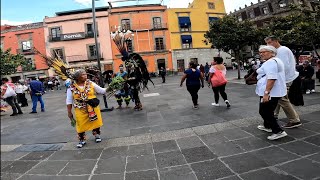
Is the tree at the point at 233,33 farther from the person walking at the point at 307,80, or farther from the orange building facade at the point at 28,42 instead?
the orange building facade at the point at 28,42

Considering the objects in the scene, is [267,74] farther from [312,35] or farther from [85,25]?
[85,25]

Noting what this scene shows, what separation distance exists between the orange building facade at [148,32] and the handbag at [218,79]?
27.9 meters

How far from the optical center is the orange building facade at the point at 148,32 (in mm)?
34938

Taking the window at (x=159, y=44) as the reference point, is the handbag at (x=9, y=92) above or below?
below

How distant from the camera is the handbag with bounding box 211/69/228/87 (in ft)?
23.5

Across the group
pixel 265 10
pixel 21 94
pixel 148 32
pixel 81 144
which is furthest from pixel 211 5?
pixel 81 144

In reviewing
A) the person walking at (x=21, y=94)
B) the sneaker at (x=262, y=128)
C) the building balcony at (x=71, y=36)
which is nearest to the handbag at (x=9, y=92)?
the person walking at (x=21, y=94)

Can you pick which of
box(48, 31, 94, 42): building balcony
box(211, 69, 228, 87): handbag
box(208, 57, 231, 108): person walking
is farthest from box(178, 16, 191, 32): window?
box(211, 69, 228, 87): handbag

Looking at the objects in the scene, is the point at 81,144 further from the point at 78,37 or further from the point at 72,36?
the point at 72,36

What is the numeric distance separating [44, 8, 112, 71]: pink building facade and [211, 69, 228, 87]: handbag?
96.0 ft

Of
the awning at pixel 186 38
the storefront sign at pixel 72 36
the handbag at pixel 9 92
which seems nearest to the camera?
the handbag at pixel 9 92

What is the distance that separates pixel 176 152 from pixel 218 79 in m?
3.74

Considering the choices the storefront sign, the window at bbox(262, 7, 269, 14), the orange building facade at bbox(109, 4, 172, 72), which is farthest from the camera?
the window at bbox(262, 7, 269, 14)

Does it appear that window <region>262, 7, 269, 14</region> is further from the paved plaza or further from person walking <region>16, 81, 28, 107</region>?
the paved plaza
